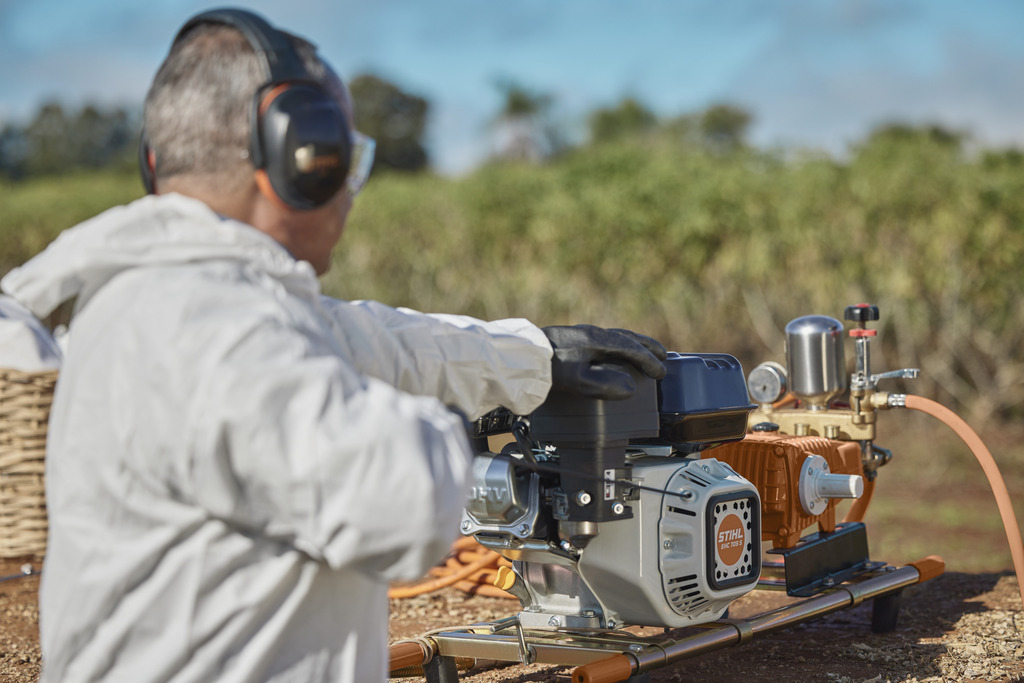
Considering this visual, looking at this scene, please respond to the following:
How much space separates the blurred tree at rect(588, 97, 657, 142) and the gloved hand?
122ft

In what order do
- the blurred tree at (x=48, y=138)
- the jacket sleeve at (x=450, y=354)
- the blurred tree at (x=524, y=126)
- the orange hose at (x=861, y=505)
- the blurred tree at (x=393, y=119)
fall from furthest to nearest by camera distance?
the blurred tree at (x=48, y=138)
the blurred tree at (x=393, y=119)
the blurred tree at (x=524, y=126)
the orange hose at (x=861, y=505)
the jacket sleeve at (x=450, y=354)

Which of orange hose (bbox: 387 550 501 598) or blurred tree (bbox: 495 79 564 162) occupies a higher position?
blurred tree (bbox: 495 79 564 162)

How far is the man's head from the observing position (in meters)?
1.49

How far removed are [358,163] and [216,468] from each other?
601mm

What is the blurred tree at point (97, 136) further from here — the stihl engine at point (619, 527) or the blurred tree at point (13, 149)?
the stihl engine at point (619, 527)

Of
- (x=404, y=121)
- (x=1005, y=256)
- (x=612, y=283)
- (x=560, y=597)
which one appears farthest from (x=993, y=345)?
(x=404, y=121)

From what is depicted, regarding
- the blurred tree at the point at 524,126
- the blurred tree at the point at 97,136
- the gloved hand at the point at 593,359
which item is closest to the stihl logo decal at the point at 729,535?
the gloved hand at the point at 593,359

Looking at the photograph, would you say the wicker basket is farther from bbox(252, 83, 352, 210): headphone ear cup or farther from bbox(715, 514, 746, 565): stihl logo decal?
bbox(252, 83, 352, 210): headphone ear cup

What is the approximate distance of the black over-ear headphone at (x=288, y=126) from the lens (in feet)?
4.88

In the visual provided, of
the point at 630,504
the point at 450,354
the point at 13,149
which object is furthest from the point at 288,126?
the point at 13,149

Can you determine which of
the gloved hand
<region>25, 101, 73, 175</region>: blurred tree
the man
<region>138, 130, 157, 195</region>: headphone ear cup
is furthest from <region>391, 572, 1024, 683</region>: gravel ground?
<region>25, 101, 73, 175</region>: blurred tree

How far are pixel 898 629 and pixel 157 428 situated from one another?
3.07 metres

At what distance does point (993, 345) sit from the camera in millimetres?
8062

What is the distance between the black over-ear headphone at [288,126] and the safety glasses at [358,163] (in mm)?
83
